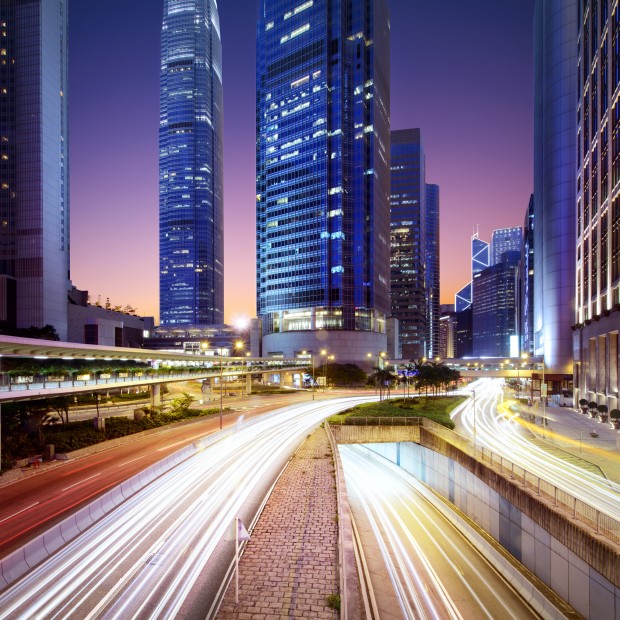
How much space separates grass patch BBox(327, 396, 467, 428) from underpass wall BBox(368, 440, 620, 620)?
38.0 feet

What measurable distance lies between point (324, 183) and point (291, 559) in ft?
432

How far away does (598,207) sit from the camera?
205 ft

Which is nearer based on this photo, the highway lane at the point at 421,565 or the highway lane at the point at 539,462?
the highway lane at the point at 421,565

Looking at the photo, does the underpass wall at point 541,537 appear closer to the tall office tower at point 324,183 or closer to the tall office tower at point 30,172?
the tall office tower at point 30,172

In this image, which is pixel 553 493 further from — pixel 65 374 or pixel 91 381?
pixel 91 381

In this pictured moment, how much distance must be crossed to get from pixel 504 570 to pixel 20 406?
37263 millimetres

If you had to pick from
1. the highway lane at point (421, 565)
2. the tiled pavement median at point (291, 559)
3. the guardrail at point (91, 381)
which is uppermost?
the guardrail at point (91, 381)

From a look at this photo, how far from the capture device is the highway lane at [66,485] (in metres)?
20.0

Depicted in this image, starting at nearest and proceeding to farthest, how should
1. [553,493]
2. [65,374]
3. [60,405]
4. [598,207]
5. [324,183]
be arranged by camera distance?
1. [553,493]
2. [65,374]
3. [60,405]
4. [598,207]
5. [324,183]

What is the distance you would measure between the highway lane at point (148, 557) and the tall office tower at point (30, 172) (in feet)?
302

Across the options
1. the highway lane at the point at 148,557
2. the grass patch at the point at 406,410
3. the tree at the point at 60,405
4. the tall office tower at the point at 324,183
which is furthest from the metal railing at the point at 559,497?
the tall office tower at the point at 324,183

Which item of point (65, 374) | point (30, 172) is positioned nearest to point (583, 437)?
point (65, 374)

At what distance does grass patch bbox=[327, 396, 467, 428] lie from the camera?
147 ft

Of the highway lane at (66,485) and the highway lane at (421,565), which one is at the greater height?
the highway lane at (66,485)
